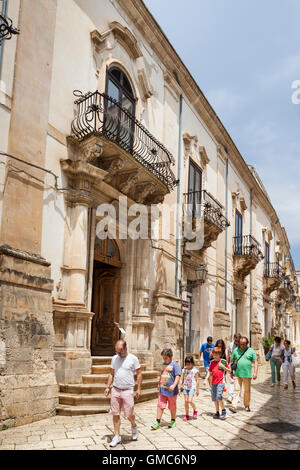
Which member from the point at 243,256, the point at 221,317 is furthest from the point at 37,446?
the point at 243,256

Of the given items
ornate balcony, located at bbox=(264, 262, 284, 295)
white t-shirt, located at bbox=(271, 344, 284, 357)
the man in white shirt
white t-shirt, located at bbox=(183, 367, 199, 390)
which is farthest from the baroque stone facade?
ornate balcony, located at bbox=(264, 262, 284, 295)

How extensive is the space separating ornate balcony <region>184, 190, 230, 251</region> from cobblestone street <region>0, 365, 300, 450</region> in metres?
7.28

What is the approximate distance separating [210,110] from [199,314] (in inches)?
292

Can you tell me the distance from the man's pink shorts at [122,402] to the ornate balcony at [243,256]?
1417cm

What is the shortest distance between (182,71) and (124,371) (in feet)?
37.7

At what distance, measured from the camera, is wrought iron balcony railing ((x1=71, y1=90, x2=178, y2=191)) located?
968 centimetres

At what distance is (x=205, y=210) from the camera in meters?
15.3

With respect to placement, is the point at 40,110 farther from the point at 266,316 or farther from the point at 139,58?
the point at 266,316

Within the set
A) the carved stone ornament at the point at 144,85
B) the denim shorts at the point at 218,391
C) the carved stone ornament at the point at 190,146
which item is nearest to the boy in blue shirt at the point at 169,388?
the denim shorts at the point at 218,391

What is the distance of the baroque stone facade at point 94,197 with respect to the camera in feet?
25.3

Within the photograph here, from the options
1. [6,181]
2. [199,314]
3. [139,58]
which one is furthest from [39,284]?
[199,314]

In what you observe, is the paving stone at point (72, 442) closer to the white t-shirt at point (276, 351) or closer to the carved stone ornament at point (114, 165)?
the carved stone ornament at point (114, 165)

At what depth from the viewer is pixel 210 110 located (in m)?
17.4

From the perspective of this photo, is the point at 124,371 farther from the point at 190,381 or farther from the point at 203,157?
the point at 203,157
